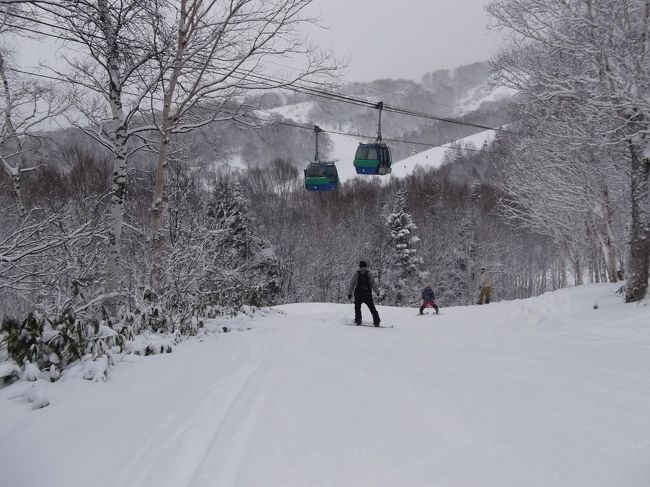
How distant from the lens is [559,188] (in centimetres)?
1520

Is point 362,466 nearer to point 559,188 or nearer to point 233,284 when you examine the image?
point 233,284

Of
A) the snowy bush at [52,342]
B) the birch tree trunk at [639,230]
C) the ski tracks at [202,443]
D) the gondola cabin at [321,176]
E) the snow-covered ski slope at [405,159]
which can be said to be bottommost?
the ski tracks at [202,443]

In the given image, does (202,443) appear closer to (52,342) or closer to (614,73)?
(52,342)

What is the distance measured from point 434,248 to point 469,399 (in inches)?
1589

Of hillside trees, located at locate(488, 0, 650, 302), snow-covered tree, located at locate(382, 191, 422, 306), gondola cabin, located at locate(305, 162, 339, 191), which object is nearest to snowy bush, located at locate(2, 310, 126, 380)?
hillside trees, located at locate(488, 0, 650, 302)

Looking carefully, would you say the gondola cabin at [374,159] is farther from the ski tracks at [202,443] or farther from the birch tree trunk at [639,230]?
the ski tracks at [202,443]

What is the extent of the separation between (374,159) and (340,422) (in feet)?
42.6

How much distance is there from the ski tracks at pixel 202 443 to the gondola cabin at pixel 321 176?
1377 centimetres

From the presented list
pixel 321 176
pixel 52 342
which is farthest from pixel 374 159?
pixel 52 342

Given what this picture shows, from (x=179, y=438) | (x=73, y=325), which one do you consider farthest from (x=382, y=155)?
(x=179, y=438)

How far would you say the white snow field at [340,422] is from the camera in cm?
250

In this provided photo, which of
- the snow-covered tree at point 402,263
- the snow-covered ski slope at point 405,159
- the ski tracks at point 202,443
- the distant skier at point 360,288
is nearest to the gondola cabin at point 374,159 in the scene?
the distant skier at point 360,288

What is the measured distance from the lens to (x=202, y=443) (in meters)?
2.91

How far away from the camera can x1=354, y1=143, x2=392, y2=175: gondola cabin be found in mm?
15312
